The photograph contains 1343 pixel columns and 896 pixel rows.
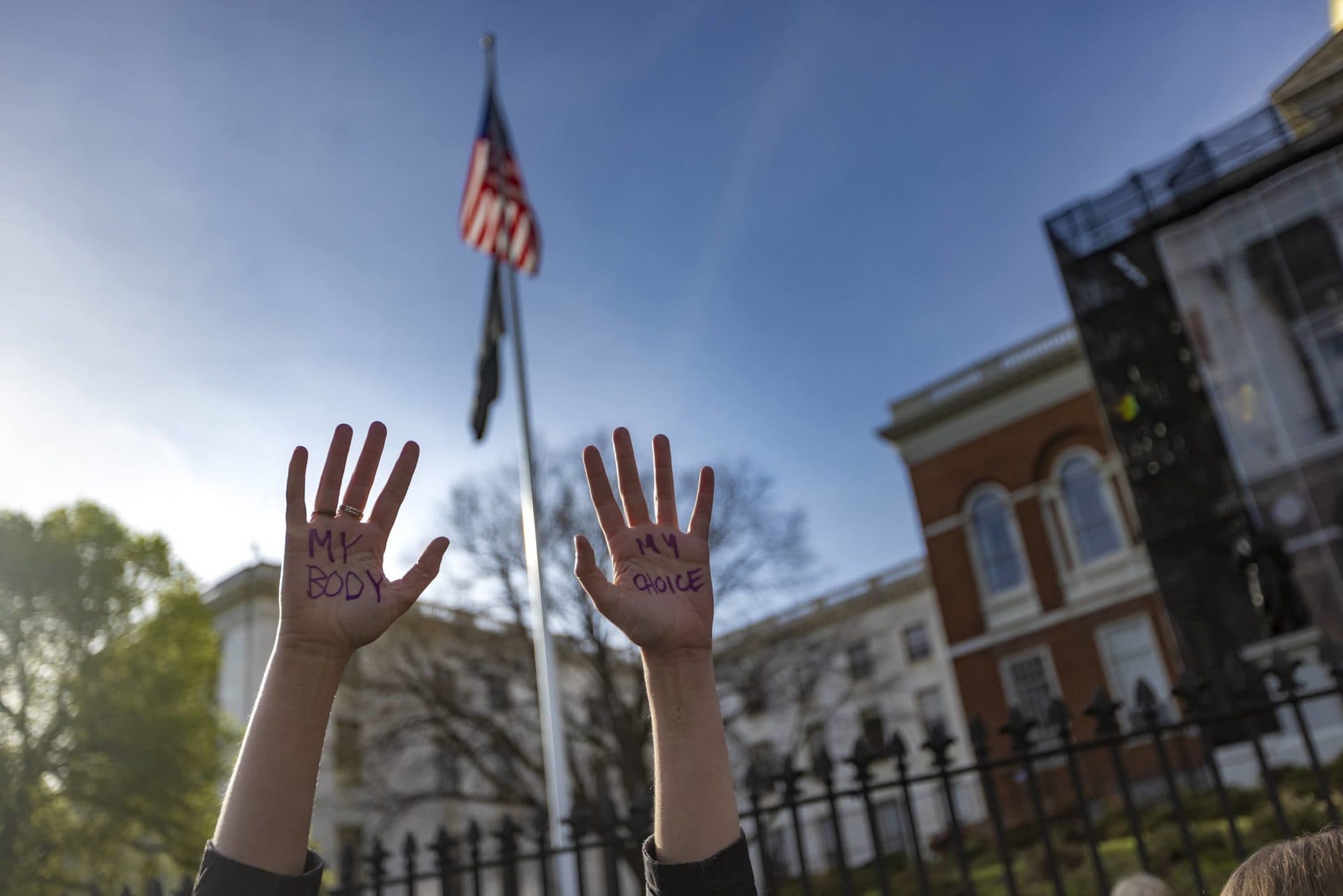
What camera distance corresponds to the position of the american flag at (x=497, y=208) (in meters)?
12.2

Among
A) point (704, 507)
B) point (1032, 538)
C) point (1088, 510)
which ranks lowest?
point (704, 507)

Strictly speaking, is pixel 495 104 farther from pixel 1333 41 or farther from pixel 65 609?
pixel 1333 41

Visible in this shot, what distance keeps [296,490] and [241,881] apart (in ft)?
2.04

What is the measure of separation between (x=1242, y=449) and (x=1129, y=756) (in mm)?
6849

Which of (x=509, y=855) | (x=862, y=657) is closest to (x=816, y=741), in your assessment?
(x=862, y=657)

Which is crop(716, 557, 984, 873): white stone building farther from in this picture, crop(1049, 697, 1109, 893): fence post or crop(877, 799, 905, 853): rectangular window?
crop(1049, 697, 1109, 893): fence post

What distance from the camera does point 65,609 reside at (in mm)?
17766

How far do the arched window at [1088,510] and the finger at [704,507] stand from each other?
2401 cm

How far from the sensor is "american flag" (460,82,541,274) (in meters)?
12.2

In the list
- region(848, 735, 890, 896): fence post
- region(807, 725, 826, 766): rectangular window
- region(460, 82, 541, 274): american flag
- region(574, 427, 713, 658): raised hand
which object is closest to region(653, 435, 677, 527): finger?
region(574, 427, 713, 658): raised hand

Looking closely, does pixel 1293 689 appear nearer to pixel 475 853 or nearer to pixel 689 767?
pixel 689 767

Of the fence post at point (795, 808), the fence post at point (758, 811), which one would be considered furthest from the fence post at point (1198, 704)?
the fence post at point (758, 811)

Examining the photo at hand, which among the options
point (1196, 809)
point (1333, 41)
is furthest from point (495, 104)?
point (1333, 41)

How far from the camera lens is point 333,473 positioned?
174cm
